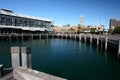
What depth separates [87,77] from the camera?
1745cm

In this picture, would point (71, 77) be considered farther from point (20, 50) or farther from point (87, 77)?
point (20, 50)

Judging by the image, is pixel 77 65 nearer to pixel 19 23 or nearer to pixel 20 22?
pixel 19 23

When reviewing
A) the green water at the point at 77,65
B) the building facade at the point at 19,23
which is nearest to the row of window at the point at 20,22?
the building facade at the point at 19,23

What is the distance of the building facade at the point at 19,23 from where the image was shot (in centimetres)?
7810

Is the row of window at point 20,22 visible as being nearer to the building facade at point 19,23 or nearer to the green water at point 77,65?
the building facade at point 19,23

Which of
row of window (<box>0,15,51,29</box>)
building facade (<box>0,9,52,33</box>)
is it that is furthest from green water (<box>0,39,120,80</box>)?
row of window (<box>0,15,51,29</box>)

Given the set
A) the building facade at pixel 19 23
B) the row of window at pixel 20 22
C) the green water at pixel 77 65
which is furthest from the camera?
the building facade at pixel 19 23

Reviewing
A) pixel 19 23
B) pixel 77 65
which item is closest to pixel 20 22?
pixel 19 23

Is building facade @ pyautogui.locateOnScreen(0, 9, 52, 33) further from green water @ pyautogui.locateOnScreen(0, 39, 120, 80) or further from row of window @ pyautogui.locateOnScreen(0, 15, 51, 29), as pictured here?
green water @ pyautogui.locateOnScreen(0, 39, 120, 80)

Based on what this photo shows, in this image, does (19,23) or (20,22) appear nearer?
(19,23)

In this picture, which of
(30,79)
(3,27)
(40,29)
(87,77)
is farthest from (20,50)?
(40,29)

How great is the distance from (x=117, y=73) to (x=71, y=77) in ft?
22.6

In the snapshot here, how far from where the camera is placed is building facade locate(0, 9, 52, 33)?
78100mm

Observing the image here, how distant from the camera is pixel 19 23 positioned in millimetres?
89062
